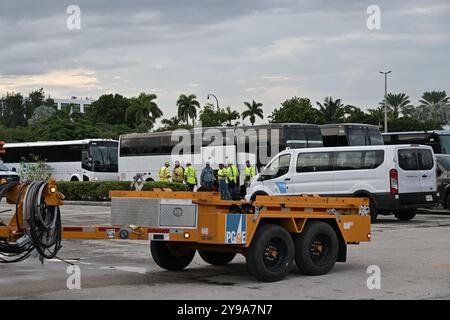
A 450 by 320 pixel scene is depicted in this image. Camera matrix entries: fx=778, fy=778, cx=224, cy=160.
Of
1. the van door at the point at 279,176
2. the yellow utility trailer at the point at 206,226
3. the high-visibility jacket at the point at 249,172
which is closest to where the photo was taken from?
the yellow utility trailer at the point at 206,226

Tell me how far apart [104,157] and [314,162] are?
2758cm

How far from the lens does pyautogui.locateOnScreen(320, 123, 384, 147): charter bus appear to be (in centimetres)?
3844

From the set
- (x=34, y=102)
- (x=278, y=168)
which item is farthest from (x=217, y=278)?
(x=34, y=102)

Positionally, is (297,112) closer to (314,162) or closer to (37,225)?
(314,162)

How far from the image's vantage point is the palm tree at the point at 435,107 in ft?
374

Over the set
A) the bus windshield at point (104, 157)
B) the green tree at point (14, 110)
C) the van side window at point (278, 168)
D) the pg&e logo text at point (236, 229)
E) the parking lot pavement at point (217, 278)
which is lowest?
the parking lot pavement at point (217, 278)

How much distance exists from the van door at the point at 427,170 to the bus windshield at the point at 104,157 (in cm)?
2868

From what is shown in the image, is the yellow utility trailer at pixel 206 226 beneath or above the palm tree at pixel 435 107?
beneath

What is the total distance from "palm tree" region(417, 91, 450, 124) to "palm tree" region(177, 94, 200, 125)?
33.8 meters

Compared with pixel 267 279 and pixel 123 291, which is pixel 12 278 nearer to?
pixel 123 291

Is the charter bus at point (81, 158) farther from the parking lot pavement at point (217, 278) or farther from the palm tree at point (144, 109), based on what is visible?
the palm tree at point (144, 109)

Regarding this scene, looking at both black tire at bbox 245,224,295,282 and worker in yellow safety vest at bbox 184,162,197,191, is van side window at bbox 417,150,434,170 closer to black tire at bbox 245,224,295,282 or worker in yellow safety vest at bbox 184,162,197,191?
black tire at bbox 245,224,295,282

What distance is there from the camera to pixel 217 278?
11.6 m

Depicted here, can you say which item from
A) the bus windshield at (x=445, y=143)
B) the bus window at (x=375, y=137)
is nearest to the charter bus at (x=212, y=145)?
the bus window at (x=375, y=137)
